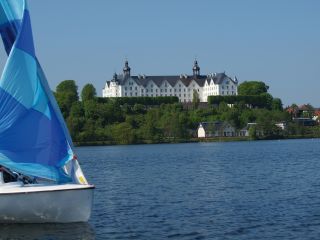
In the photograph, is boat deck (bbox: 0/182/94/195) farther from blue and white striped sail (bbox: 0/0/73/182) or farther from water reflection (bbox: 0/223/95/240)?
water reflection (bbox: 0/223/95/240)

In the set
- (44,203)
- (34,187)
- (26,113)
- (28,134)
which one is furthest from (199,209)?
(26,113)

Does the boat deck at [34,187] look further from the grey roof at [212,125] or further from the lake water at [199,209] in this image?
the grey roof at [212,125]

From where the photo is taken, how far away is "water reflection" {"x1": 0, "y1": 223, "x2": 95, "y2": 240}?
2592cm

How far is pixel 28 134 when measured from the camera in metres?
27.8

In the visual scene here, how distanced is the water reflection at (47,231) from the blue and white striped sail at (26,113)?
198 cm

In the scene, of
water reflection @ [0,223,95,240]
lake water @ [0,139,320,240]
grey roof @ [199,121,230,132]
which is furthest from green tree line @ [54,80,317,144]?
water reflection @ [0,223,95,240]

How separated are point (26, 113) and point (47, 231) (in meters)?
4.84

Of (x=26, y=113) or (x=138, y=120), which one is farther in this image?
(x=138, y=120)

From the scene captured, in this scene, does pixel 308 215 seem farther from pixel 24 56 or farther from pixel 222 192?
pixel 24 56

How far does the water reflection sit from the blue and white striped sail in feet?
6.48

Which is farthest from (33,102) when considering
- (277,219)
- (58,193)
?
(277,219)

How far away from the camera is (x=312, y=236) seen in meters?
25.6

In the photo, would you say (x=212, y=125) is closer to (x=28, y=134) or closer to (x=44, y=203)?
(x=28, y=134)

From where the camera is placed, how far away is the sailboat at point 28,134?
1066 inches
